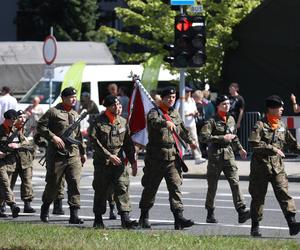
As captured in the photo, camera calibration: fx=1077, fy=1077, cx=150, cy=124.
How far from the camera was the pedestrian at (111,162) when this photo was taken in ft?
45.6

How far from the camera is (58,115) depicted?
14953mm

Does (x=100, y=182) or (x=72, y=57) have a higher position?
(x=100, y=182)

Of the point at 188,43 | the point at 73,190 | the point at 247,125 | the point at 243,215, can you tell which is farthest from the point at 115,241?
the point at 247,125

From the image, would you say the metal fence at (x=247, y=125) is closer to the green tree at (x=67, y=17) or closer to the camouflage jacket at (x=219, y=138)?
the camouflage jacket at (x=219, y=138)

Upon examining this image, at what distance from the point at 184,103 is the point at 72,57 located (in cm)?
1104

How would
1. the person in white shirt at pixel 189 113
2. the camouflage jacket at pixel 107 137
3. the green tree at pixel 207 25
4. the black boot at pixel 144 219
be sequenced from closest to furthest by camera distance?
the camouflage jacket at pixel 107 137 → the black boot at pixel 144 219 → the person in white shirt at pixel 189 113 → the green tree at pixel 207 25

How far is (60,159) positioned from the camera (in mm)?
14859

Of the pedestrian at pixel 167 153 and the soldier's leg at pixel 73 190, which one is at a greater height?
the pedestrian at pixel 167 153

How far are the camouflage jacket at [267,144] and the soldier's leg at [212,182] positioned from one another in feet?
5.89

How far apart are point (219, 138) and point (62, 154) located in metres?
2.19

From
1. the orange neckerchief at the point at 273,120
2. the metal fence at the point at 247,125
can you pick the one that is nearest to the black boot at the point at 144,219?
the orange neckerchief at the point at 273,120

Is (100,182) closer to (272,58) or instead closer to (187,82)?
(272,58)

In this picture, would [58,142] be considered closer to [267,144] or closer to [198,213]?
[198,213]

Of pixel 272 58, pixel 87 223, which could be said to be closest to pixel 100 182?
pixel 87 223
